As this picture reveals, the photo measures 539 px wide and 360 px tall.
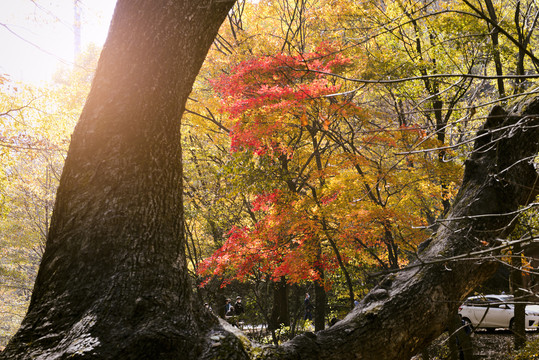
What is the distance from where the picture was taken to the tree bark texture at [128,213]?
64.0 inches

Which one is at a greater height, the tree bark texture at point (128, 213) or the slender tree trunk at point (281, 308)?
the tree bark texture at point (128, 213)

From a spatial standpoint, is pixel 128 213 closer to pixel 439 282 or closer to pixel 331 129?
pixel 439 282

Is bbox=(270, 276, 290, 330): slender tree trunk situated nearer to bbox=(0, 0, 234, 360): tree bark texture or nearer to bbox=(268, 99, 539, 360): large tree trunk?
bbox=(268, 99, 539, 360): large tree trunk

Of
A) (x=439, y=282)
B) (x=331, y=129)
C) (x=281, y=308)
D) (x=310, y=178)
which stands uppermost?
(x=331, y=129)

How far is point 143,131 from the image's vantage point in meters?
2.02

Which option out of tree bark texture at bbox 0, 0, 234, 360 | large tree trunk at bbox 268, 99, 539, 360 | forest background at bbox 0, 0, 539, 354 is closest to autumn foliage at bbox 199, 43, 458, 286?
forest background at bbox 0, 0, 539, 354

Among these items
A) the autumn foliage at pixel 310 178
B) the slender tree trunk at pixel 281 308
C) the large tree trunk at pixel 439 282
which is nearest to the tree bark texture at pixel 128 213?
the large tree trunk at pixel 439 282

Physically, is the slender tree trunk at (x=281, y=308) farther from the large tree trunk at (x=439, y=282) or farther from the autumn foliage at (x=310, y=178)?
the large tree trunk at (x=439, y=282)

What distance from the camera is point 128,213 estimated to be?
73.5 inches

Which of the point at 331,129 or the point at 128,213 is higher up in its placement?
the point at 331,129

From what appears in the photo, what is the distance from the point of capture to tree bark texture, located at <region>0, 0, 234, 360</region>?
5.33 ft

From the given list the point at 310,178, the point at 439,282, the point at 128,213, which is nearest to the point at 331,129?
the point at 310,178

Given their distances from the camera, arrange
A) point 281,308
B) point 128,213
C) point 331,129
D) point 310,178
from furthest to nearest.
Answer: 1. point 281,308
2. point 331,129
3. point 310,178
4. point 128,213

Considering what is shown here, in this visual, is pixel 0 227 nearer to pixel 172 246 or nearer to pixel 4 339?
pixel 4 339
